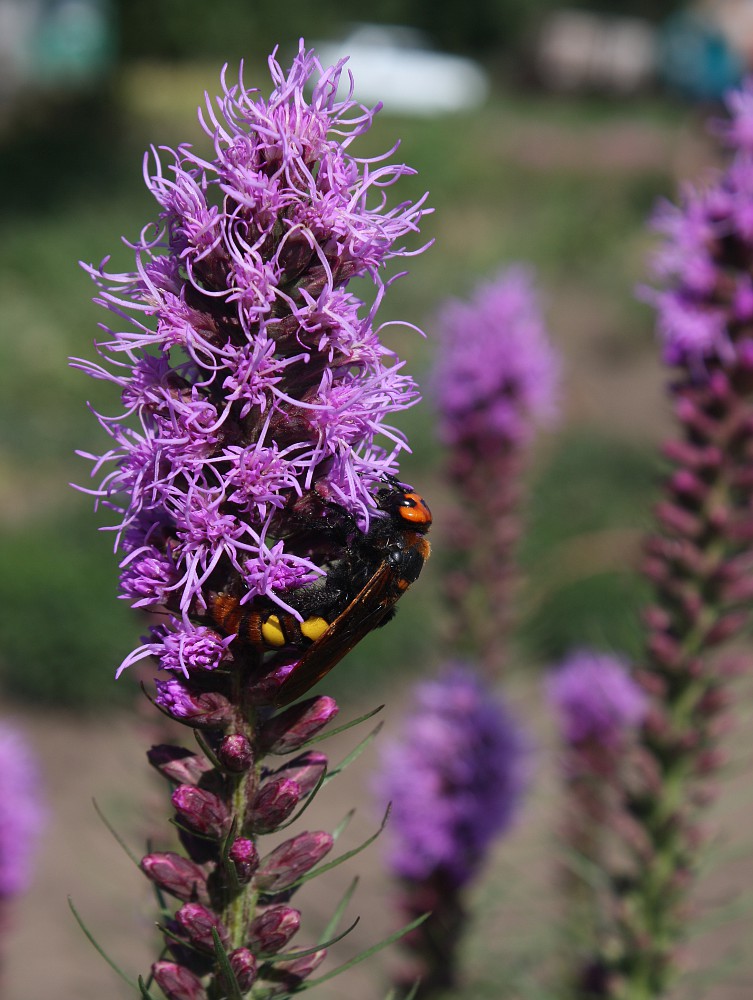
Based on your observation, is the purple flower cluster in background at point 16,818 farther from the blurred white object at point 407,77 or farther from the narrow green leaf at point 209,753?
the blurred white object at point 407,77

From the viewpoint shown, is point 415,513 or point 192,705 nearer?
point 192,705

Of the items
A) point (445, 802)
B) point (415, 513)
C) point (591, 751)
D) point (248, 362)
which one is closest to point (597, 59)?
point (591, 751)

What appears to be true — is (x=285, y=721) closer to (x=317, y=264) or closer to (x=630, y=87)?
(x=317, y=264)

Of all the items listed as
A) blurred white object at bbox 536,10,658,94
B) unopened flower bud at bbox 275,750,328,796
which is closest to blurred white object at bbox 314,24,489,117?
blurred white object at bbox 536,10,658,94

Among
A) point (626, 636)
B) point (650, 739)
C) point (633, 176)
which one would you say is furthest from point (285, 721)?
point (633, 176)

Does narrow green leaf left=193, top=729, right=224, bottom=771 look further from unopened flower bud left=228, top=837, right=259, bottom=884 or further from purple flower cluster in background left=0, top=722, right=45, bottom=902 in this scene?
purple flower cluster in background left=0, top=722, right=45, bottom=902

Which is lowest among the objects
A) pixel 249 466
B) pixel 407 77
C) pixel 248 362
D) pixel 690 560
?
pixel 690 560

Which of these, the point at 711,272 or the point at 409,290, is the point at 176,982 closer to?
A: the point at 711,272
